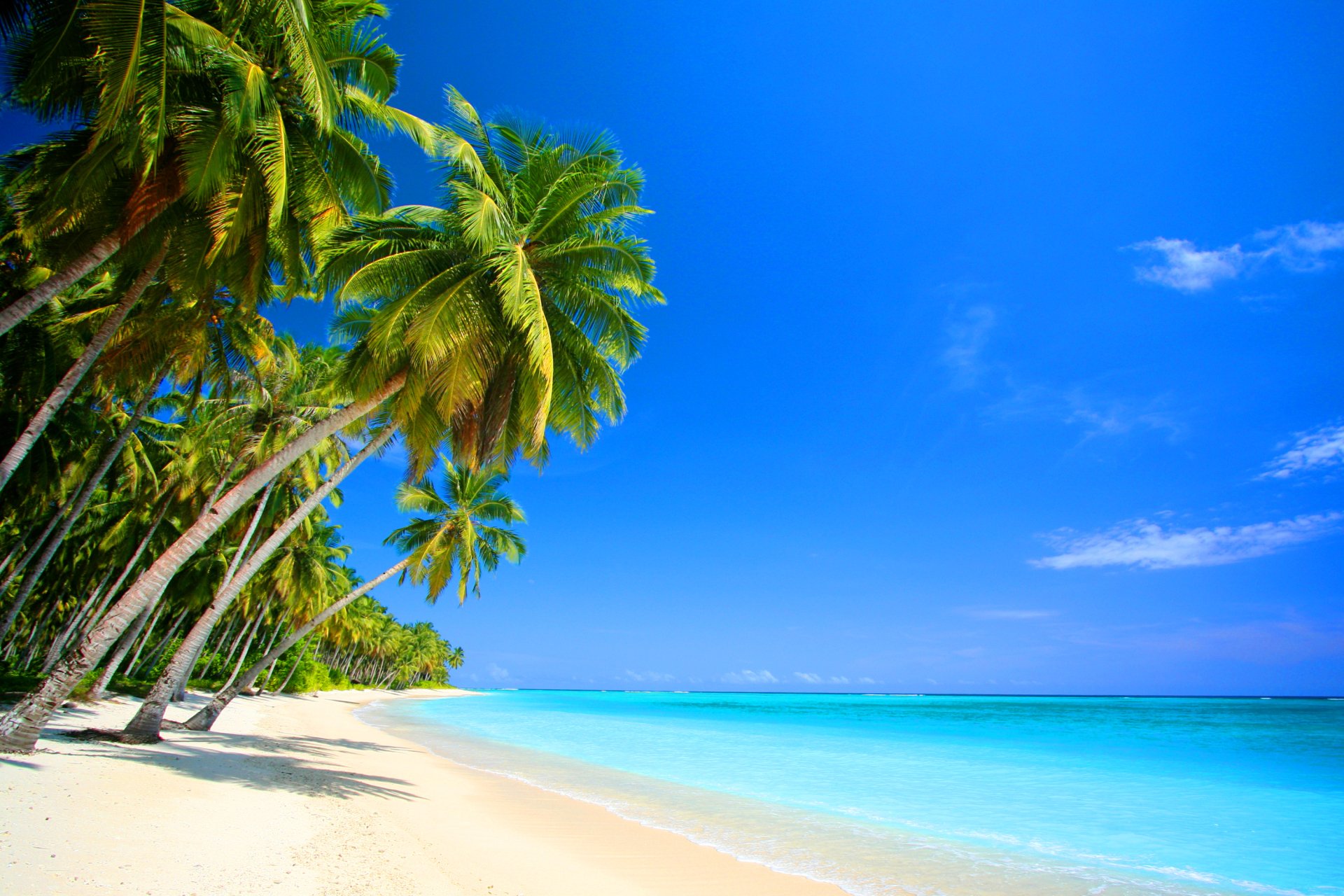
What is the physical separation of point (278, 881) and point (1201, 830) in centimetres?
1369

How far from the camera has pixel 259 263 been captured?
8.16m

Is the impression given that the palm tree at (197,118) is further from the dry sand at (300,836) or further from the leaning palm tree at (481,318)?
the dry sand at (300,836)

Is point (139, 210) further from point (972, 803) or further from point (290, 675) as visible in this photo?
point (290, 675)

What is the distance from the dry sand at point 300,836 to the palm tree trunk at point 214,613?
665 mm

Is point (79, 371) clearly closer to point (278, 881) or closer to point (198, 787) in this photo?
point (198, 787)

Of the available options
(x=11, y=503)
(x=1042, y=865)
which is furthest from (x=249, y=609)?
(x=1042, y=865)

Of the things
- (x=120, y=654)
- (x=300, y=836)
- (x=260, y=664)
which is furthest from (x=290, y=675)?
(x=300, y=836)

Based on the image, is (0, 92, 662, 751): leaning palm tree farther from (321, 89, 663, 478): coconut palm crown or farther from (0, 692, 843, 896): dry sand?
(0, 692, 843, 896): dry sand

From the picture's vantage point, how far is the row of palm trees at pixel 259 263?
658 centimetres

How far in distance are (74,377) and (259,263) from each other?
8.26 ft

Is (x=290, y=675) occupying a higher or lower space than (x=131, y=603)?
higher

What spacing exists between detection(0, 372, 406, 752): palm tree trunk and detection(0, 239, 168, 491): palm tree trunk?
185 cm

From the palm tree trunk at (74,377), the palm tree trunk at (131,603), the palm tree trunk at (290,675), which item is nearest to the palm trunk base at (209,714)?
the palm tree trunk at (131,603)

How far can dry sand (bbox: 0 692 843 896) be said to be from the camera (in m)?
4.32
